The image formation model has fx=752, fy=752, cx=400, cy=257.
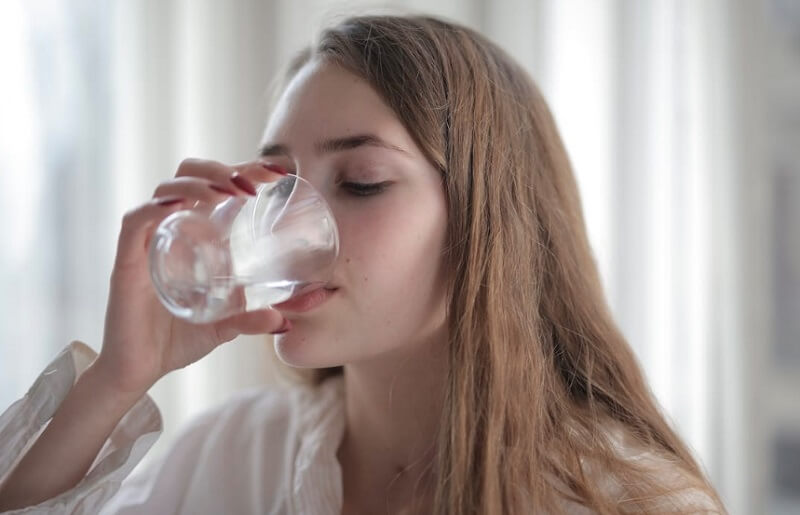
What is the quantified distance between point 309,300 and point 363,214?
0.36ft

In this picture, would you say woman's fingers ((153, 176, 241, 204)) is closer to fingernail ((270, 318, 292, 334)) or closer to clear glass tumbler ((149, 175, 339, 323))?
clear glass tumbler ((149, 175, 339, 323))

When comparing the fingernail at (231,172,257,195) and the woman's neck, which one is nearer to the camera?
the fingernail at (231,172,257,195)

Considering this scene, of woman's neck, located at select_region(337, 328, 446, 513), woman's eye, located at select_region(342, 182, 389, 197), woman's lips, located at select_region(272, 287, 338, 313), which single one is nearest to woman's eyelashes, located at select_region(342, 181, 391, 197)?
woman's eye, located at select_region(342, 182, 389, 197)


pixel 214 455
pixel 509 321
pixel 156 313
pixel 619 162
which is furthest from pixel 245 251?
pixel 619 162

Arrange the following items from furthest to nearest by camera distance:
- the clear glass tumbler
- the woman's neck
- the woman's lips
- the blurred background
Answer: the blurred background < the woman's neck < the woman's lips < the clear glass tumbler

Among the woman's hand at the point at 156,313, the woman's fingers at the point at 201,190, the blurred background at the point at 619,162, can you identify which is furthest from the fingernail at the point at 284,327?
the blurred background at the point at 619,162

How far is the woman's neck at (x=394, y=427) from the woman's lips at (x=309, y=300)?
170mm

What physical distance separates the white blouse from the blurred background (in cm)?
20

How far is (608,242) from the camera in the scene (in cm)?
130

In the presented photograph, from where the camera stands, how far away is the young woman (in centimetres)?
81

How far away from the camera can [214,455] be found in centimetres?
109

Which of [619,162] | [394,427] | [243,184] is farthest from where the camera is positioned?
[619,162]

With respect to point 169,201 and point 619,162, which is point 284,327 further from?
point 619,162

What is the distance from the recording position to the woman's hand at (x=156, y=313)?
752 mm
